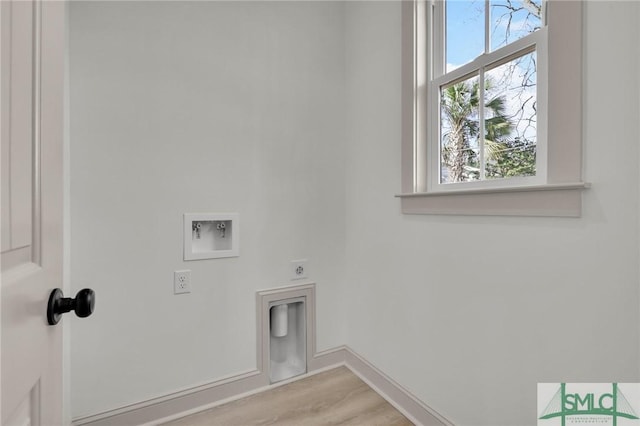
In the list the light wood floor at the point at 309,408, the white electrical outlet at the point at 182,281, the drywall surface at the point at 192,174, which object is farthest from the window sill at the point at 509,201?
the white electrical outlet at the point at 182,281

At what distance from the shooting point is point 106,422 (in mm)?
1460

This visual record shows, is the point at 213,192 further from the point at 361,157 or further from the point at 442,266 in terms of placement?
the point at 442,266

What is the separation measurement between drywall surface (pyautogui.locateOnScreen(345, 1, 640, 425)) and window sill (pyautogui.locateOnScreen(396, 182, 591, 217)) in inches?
1.3

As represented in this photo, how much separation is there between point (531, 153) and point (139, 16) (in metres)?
1.91

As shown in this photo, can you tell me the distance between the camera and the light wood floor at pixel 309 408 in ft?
5.11

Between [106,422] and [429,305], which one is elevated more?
[429,305]

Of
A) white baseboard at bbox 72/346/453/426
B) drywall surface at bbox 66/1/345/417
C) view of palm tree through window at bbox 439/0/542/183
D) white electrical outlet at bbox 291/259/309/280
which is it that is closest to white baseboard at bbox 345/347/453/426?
white baseboard at bbox 72/346/453/426

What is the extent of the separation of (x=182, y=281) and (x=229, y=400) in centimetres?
74

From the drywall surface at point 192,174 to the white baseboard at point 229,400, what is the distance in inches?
1.8

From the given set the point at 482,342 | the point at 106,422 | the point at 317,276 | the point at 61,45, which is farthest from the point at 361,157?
the point at 106,422

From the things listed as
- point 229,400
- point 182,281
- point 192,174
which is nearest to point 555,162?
point 192,174

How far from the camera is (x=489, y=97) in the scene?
4.28 ft

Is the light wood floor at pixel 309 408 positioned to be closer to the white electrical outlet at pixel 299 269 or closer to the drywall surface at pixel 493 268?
the drywall surface at pixel 493 268

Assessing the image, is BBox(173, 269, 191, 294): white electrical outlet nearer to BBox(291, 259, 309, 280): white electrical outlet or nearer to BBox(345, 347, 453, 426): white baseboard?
BBox(291, 259, 309, 280): white electrical outlet
